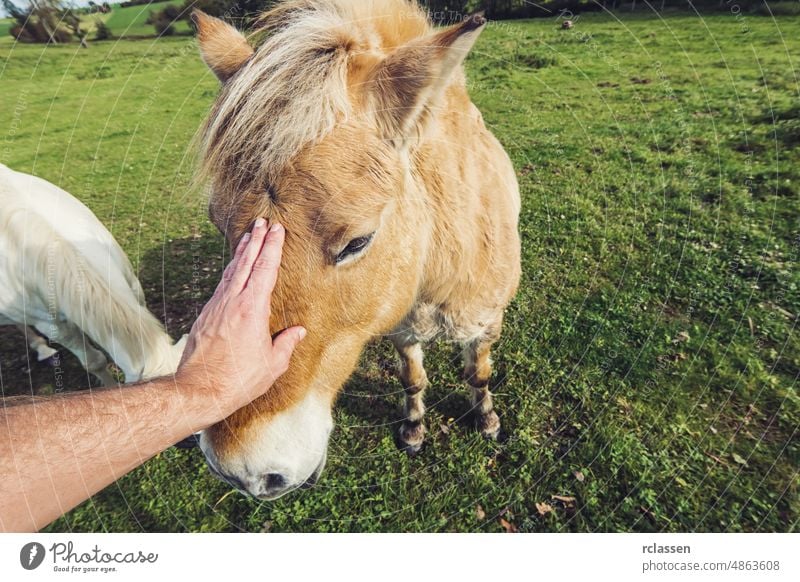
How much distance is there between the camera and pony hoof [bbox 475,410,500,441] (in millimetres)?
3799

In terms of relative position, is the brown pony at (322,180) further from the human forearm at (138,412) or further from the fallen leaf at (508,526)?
the fallen leaf at (508,526)

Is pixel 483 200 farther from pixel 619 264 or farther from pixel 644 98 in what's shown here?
pixel 644 98

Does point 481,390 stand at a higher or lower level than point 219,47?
lower

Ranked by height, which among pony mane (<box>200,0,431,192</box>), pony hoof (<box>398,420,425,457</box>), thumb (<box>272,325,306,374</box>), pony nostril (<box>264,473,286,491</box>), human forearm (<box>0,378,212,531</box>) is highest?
pony mane (<box>200,0,431,192</box>)

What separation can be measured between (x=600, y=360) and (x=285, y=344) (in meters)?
3.48

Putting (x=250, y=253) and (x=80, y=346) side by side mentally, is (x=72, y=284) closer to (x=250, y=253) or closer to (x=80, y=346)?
(x=80, y=346)

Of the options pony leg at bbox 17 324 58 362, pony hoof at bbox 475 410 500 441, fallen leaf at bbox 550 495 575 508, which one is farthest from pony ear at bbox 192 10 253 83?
pony leg at bbox 17 324 58 362

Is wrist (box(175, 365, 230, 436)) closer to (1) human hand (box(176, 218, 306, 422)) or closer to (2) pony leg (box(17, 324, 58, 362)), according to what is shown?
(1) human hand (box(176, 218, 306, 422))

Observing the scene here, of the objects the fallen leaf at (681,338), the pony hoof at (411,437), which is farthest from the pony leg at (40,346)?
the fallen leaf at (681,338)

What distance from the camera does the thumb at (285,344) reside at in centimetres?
180

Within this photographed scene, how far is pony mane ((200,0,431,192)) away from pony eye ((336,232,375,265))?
1.37ft

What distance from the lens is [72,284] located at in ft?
11.4

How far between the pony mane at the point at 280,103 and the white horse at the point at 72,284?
2103 millimetres

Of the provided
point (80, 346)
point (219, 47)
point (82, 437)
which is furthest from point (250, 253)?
point (80, 346)
